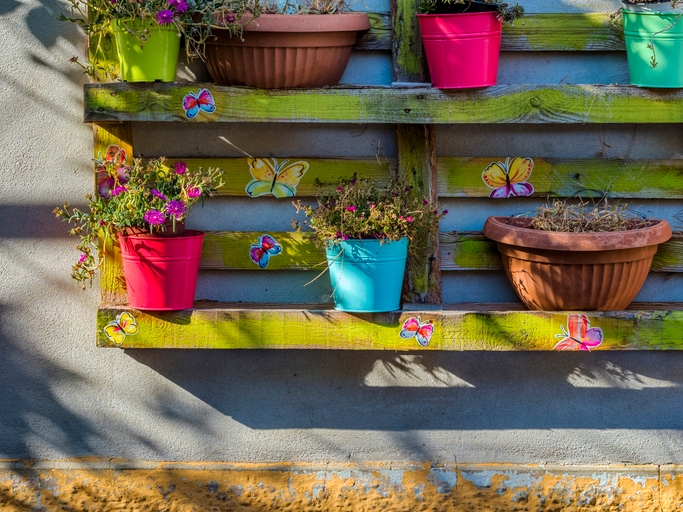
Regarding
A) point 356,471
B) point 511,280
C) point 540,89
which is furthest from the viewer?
point 356,471

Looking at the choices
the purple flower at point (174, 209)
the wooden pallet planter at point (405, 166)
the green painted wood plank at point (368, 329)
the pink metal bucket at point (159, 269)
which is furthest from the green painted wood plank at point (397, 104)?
the green painted wood plank at point (368, 329)

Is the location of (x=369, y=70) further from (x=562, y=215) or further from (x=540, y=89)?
(x=562, y=215)

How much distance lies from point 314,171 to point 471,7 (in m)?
0.70

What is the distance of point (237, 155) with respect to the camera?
2678mm

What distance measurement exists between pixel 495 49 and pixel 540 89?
0.18 metres

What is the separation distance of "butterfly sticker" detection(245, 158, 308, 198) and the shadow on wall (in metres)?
0.54

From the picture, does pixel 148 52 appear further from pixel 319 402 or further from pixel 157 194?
pixel 319 402

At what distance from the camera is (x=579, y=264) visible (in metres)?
2.38

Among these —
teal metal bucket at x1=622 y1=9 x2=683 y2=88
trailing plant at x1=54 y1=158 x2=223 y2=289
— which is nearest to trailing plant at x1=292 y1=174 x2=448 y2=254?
trailing plant at x1=54 y1=158 x2=223 y2=289

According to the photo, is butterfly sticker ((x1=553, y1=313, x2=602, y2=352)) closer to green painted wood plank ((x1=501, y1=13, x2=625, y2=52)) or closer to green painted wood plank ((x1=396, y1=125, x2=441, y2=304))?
green painted wood plank ((x1=396, y1=125, x2=441, y2=304))

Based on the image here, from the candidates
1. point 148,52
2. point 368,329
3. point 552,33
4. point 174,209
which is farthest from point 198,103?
point 552,33

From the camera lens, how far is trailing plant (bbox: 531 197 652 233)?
247cm

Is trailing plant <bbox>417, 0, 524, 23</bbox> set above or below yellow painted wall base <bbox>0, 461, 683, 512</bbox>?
above

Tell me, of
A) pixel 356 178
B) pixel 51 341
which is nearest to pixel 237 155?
pixel 356 178
